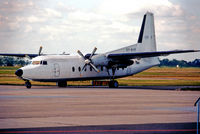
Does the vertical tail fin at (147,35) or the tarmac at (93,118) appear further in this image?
the vertical tail fin at (147,35)

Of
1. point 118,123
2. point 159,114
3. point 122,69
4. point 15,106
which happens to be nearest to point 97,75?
point 122,69

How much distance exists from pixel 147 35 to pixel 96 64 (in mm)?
8955

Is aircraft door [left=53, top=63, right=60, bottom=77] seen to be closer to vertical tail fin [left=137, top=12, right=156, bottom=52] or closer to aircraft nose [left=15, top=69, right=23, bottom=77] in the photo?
aircraft nose [left=15, top=69, right=23, bottom=77]

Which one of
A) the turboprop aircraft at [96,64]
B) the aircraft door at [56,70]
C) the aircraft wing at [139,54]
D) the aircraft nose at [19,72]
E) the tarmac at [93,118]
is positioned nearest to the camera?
the tarmac at [93,118]

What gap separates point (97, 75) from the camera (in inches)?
1625

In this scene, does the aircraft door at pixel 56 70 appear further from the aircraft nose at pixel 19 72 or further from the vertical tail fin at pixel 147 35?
the vertical tail fin at pixel 147 35

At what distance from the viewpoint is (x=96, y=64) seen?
132 feet

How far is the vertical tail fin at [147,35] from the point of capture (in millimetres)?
45156

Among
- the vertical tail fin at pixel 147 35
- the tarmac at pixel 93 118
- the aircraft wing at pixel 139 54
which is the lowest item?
the tarmac at pixel 93 118

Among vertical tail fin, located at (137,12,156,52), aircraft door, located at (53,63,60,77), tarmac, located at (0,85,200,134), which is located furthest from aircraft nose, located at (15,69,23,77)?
vertical tail fin, located at (137,12,156,52)

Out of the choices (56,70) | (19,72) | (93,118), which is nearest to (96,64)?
(56,70)

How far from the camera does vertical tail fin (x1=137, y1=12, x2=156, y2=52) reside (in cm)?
4516

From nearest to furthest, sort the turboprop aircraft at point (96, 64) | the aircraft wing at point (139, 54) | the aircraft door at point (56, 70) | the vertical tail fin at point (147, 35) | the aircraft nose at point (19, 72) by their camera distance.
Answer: the aircraft nose at point (19, 72) < the turboprop aircraft at point (96, 64) < the aircraft door at point (56, 70) < the aircraft wing at point (139, 54) < the vertical tail fin at point (147, 35)

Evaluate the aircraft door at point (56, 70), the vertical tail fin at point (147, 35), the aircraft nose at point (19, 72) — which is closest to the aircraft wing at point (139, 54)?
the vertical tail fin at point (147, 35)
